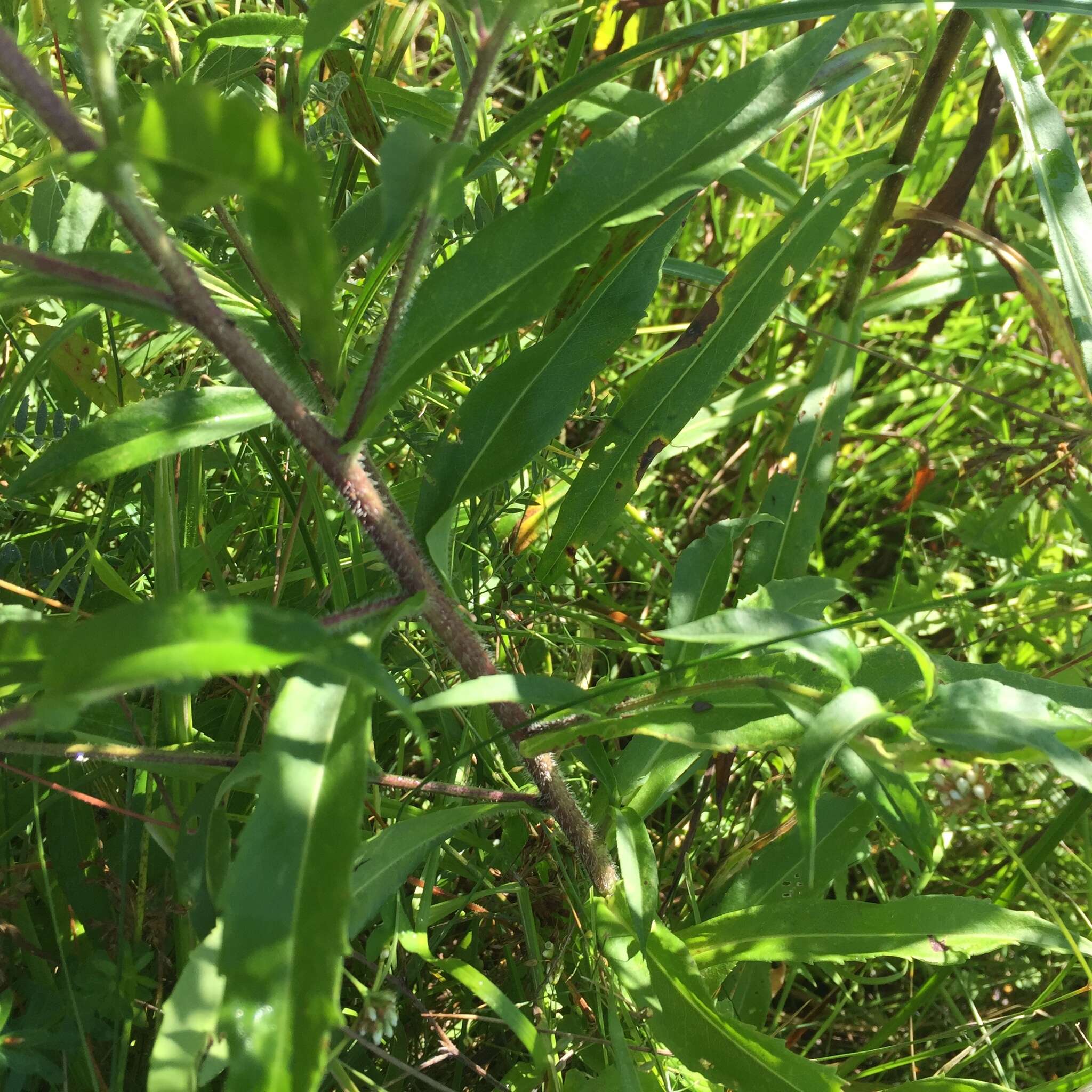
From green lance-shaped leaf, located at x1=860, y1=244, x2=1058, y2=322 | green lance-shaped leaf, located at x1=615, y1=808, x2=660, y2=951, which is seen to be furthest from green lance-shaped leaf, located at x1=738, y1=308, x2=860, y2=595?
green lance-shaped leaf, located at x1=615, y1=808, x2=660, y2=951

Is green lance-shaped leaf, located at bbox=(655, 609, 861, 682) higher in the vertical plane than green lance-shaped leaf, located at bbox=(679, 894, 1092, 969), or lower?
higher

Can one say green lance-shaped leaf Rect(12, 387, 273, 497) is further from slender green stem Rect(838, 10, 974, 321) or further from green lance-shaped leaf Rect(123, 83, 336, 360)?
slender green stem Rect(838, 10, 974, 321)

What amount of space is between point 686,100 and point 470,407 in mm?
494

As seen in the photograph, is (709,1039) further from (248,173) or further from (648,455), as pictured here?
(248,173)

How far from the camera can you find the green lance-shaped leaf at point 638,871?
1271 mm

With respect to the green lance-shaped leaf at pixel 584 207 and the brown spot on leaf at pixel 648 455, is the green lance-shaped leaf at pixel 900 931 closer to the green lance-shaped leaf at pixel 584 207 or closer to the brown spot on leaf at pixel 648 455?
the brown spot on leaf at pixel 648 455

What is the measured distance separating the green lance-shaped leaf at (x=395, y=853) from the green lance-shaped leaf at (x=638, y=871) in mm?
176

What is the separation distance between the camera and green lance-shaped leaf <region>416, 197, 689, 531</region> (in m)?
1.38

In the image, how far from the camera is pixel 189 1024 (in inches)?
44.1

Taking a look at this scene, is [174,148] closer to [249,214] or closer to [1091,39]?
[249,214]

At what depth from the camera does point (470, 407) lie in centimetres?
143

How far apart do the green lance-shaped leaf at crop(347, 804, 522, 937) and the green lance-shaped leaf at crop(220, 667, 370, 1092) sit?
270 millimetres

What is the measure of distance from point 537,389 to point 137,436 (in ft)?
1.81

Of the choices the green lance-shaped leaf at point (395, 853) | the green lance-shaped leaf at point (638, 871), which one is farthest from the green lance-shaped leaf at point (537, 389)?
the green lance-shaped leaf at point (638, 871)
